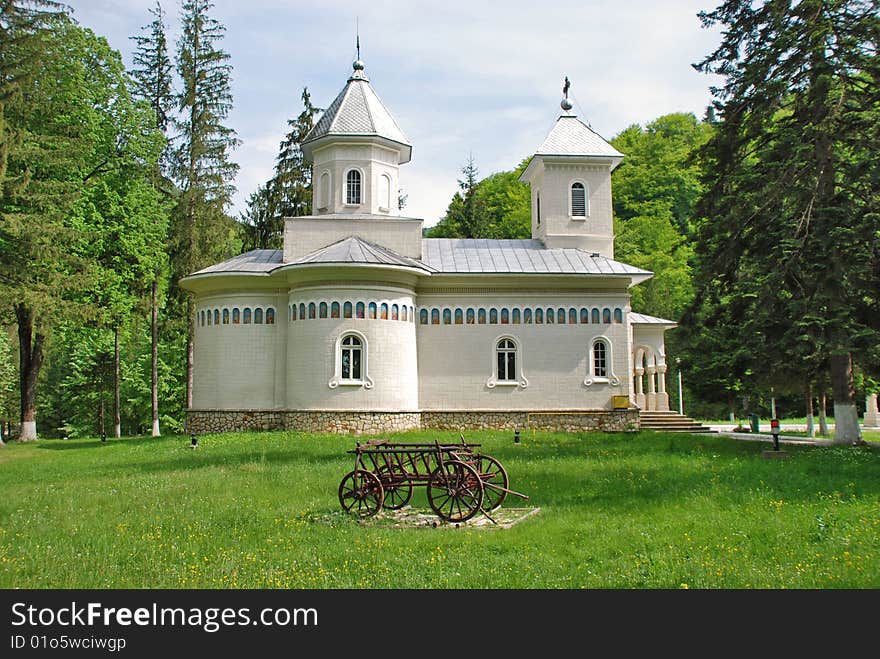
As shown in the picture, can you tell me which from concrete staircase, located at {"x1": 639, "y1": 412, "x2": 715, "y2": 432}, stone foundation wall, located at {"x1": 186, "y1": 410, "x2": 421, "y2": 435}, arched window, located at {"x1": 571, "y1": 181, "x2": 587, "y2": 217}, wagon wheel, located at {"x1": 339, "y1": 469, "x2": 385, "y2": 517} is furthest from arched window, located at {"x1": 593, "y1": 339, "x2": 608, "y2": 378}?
wagon wheel, located at {"x1": 339, "y1": 469, "x2": 385, "y2": 517}

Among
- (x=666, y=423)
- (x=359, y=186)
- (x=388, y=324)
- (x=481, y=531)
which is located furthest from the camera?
(x=359, y=186)

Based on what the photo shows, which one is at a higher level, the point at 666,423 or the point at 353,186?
the point at 353,186

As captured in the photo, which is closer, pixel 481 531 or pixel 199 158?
pixel 481 531

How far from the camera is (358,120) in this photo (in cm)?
2689

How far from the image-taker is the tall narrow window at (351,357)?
913 inches

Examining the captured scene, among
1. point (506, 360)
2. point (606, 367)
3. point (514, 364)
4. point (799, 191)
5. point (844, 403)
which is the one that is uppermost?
point (799, 191)

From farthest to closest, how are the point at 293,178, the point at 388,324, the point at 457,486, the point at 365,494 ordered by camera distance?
the point at 293,178 → the point at 388,324 → the point at 365,494 → the point at 457,486

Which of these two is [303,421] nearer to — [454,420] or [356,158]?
[454,420]

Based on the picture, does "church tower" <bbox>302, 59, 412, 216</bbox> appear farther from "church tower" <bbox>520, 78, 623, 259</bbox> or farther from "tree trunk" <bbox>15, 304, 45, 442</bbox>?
"tree trunk" <bbox>15, 304, 45, 442</bbox>

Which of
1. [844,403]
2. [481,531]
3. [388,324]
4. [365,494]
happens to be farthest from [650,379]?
[481,531]

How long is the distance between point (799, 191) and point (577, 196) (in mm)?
11229

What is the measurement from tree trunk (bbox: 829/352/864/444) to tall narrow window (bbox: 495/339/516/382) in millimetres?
9714

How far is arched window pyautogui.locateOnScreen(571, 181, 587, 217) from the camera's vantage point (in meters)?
28.4

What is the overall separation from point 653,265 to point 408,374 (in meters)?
26.7
